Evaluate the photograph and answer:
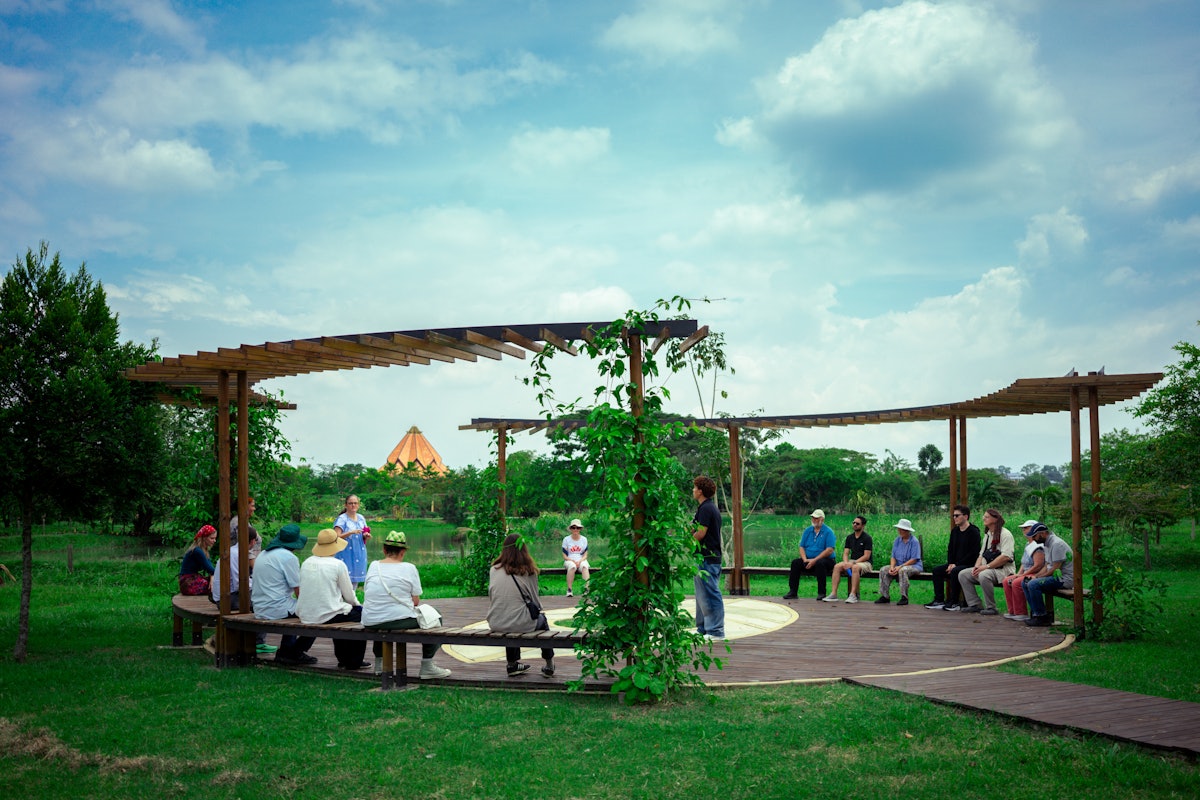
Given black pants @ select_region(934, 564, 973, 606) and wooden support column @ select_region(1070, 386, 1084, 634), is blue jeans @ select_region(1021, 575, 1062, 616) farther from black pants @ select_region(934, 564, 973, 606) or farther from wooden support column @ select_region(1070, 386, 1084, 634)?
black pants @ select_region(934, 564, 973, 606)

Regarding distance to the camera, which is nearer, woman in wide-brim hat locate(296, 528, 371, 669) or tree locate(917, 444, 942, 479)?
woman in wide-brim hat locate(296, 528, 371, 669)

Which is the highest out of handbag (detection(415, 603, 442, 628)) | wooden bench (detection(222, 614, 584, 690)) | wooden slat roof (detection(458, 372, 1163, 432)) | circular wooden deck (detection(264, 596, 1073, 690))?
wooden slat roof (detection(458, 372, 1163, 432))

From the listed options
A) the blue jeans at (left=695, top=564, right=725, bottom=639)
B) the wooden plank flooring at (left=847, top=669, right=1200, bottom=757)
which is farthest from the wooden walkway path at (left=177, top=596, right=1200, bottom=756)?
the blue jeans at (left=695, top=564, right=725, bottom=639)

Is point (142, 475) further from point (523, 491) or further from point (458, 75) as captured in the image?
point (458, 75)

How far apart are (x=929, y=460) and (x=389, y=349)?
171 ft

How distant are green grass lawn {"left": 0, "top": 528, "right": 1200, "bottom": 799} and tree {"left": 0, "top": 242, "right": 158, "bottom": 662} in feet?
5.78

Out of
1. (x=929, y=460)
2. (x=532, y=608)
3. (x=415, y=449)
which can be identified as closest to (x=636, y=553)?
(x=532, y=608)

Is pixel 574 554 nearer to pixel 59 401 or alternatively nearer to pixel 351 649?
pixel 351 649

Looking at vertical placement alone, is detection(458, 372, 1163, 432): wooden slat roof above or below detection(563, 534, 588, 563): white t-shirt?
above

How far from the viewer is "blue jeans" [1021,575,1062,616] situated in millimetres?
9281

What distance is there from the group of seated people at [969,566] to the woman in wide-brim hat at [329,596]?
6.64m

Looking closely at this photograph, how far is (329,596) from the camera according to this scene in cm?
714

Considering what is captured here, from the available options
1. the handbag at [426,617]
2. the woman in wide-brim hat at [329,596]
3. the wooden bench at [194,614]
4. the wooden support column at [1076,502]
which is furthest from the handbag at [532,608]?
the wooden support column at [1076,502]

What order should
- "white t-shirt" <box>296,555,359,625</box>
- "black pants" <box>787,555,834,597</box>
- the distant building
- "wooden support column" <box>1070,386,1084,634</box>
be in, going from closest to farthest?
1. "white t-shirt" <box>296,555,359,625</box>
2. "wooden support column" <box>1070,386,1084,634</box>
3. "black pants" <box>787,555,834,597</box>
4. the distant building
